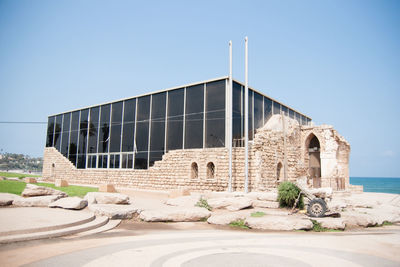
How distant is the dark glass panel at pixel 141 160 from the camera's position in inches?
1046

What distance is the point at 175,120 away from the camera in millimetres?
24781

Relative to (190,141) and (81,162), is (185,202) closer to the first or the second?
(190,141)

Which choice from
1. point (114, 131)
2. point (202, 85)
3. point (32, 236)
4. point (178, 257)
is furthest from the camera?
point (114, 131)

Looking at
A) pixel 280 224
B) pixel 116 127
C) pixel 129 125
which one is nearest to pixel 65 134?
pixel 116 127

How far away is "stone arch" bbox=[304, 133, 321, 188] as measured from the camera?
91.7 ft

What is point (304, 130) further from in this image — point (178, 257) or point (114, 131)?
point (178, 257)

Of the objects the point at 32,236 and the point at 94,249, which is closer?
the point at 94,249

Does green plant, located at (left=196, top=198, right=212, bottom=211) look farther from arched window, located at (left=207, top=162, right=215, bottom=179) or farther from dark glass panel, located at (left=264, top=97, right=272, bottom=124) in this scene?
dark glass panel, located at (left=264, top=97, right=272, bottom=124)

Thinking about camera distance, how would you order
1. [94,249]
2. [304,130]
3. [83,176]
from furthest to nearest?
[83,176] < [304,130] < [94,249]

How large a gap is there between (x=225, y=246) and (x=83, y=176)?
96.2 ft

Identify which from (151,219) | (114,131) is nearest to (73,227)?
(151,219)

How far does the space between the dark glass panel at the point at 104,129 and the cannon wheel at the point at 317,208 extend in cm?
2383

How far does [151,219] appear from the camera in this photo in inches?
432

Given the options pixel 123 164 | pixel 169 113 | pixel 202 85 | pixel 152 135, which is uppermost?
pixel 202 85
